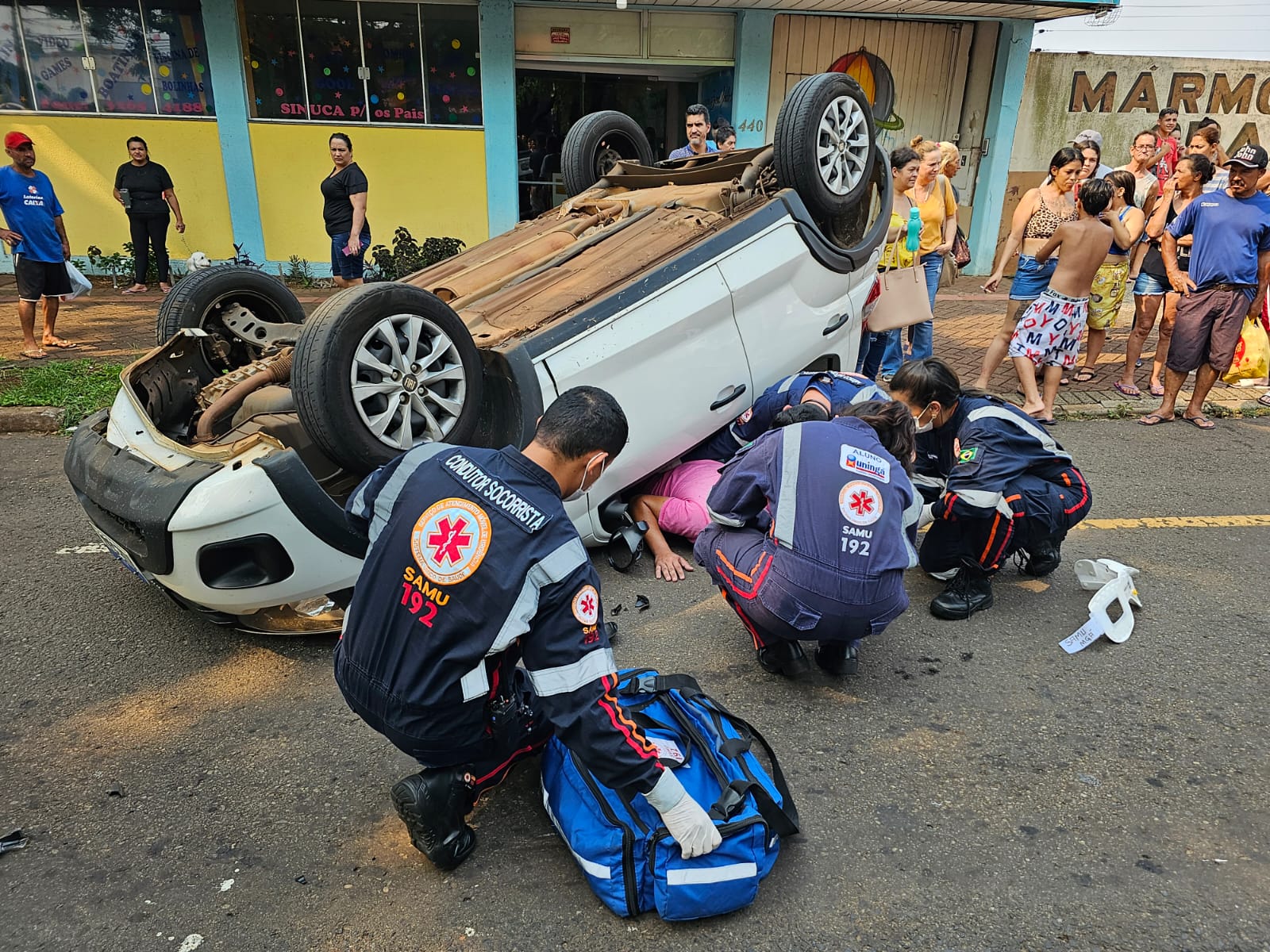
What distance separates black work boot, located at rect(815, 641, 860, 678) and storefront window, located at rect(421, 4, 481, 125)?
9359 mm

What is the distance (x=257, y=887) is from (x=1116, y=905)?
7.21ft

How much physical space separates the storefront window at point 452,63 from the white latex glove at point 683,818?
10196mm

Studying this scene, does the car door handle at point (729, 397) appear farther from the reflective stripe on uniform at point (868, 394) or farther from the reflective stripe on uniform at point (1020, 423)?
Result: the reflective stripe on uniform at point (1020, 423)

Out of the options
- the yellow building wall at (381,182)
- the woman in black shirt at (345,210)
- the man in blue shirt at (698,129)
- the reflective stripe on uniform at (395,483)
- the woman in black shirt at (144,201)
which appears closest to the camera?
the reflective stripe on uniform at (395,483)

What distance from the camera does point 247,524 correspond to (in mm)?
2758

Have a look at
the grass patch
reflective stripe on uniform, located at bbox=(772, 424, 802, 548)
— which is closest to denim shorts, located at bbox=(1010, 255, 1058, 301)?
reflective stripe on uniform, located at bbox=(772, 424, 802, 548)

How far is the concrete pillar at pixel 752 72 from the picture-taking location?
10570mm

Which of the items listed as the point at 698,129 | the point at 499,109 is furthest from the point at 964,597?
the point at 499,109

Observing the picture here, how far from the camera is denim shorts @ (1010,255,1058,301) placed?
6.23 m

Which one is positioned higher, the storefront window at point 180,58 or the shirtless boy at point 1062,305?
the storefront window at point 180,58

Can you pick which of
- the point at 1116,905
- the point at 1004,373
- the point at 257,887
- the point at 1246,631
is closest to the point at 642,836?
the point at 257,887

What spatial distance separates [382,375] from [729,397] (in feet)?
5.61

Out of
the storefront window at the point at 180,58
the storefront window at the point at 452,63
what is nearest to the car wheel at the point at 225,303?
the storefront window at the point at 452,63

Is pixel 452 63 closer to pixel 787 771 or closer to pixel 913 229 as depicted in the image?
pixel 913 229
